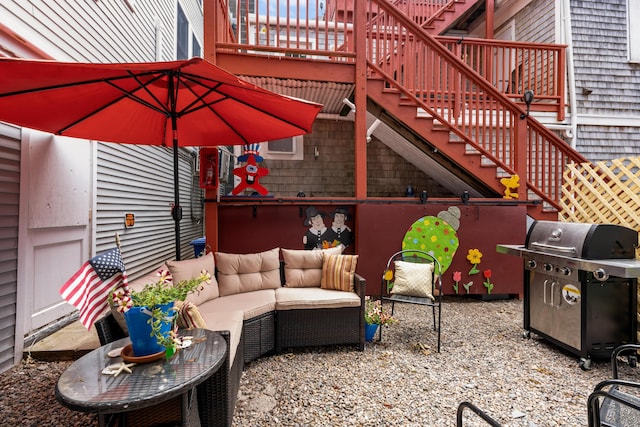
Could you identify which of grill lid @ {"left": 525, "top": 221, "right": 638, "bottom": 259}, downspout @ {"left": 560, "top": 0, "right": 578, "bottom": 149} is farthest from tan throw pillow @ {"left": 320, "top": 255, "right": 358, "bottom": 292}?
downspout @ {"left": 560, "top": 0, "right": 578, "bottom": 149}

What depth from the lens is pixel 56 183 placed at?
10.2ft

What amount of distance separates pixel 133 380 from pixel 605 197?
498 centimetres

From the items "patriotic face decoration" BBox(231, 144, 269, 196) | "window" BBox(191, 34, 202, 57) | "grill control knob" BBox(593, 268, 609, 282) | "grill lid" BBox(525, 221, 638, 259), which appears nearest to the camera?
"grill control knob" BBox(593, 268, 609, 282)

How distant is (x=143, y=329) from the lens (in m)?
1.67

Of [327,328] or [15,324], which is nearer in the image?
[15,324]

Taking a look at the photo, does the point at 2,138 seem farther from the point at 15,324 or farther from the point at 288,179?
the point at 288,179

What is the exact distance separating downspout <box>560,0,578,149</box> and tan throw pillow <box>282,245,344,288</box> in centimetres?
647

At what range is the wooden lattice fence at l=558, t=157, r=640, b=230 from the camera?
3.45 metres

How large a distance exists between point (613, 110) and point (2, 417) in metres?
10.4

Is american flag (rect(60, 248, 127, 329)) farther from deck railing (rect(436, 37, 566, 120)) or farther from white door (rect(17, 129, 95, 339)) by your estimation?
deck railing (rect(436, 37, 566, 120))

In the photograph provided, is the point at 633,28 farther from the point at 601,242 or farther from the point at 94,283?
the point at 94,283

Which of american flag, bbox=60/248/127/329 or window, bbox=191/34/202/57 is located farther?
window, bbox=191/34/202/57

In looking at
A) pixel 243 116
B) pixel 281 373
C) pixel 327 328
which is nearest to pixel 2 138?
pixel 243 116

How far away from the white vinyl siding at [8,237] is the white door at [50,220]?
60mm
